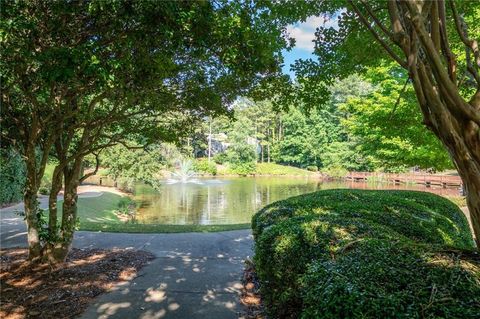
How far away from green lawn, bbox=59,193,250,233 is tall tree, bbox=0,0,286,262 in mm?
3711

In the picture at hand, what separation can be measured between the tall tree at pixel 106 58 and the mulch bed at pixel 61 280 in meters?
0.38

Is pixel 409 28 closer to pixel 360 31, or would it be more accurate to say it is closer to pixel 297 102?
pixel 360 31

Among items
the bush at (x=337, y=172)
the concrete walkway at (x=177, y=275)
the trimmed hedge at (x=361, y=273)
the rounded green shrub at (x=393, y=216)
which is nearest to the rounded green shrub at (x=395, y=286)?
the trimmed hedge at (x=361, y=273)

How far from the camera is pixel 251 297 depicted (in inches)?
182

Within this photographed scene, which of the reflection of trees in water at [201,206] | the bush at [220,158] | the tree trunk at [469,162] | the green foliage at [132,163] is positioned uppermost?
the bush at [220,158]

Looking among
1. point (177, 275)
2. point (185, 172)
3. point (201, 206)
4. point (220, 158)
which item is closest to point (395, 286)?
point (177, 275)

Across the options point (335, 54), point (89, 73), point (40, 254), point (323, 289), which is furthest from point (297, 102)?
point (40, 254)

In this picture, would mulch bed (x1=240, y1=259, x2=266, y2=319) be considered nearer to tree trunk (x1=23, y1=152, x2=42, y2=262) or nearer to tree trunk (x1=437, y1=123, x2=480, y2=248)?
tree trunk (x1=437, y1=123, x2=480, y2=248)

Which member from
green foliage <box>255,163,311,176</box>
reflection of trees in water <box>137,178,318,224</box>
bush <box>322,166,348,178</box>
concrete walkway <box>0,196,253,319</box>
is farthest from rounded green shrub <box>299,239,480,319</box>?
green foliage <box>255,163,311,176</box>

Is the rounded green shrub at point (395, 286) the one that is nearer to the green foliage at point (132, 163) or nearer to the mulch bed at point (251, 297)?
the mulch bed at point (251, 297)

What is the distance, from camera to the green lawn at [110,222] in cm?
932

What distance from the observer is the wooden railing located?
27.2 m

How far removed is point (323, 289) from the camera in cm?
186

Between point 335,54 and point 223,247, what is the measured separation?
461cm
